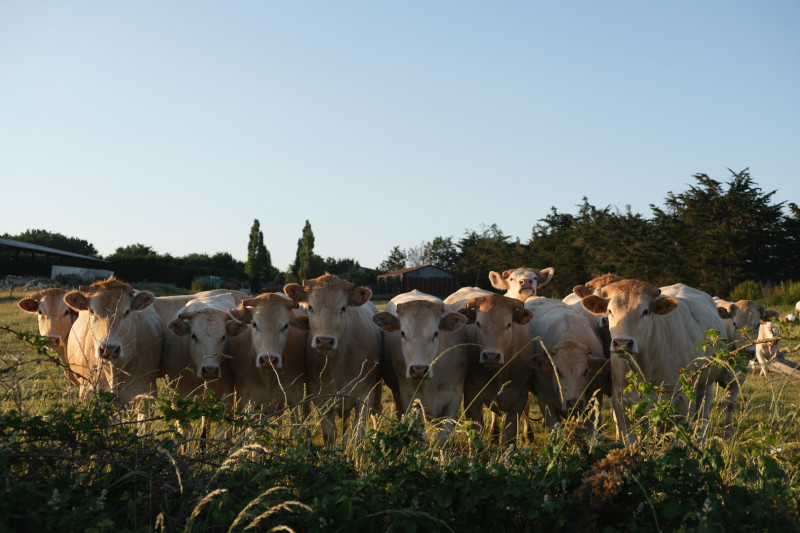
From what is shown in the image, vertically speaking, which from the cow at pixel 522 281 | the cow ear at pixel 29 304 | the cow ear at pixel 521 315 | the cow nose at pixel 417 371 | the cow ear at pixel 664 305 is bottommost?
the cow nose at pixel 417 371

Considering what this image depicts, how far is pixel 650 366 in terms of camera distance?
6.82 meters

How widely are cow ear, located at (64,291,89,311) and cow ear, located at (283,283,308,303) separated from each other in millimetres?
2140

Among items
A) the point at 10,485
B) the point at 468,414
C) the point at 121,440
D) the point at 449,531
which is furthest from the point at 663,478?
the point at 468,414

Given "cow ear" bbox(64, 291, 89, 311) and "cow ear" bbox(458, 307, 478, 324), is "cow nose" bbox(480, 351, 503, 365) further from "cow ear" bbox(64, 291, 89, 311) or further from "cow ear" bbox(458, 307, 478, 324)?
"cow ear" bbox(64, 291, 89, 311)

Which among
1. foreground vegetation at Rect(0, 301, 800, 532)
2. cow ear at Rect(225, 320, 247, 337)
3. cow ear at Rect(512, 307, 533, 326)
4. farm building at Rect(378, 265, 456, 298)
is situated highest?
farm building at Rect(378, 265, 456, 298)

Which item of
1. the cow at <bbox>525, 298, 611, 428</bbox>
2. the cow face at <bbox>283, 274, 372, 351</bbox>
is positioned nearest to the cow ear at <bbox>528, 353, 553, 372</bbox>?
the cow at <bbox>525, 298, 611, 428</bbox>

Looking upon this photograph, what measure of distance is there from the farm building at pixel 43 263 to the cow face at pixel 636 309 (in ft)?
119

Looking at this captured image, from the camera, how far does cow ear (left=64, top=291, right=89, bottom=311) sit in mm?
7305

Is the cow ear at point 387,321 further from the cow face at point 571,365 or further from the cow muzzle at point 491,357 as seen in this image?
the cow face at point 571,365

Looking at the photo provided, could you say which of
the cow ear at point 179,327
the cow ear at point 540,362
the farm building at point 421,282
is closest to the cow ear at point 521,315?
the cow ear at point 540,362

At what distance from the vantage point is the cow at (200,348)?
724cm

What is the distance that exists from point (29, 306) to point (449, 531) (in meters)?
8.30

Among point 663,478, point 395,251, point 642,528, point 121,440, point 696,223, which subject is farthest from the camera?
point 395,251

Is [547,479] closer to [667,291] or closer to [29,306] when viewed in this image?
[667,291]
